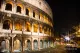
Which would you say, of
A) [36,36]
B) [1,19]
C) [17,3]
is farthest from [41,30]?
[1,19]

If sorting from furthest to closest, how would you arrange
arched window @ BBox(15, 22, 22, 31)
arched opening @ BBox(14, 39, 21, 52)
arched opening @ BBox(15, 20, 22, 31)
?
arched window @ BBox(15, 22, 22, 31), arched opening @ BBox(15, 20, 22, 31), arched opening @ BBox(14, 39, 21, 52)

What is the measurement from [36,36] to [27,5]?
18.9ft

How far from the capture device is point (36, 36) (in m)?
20.3

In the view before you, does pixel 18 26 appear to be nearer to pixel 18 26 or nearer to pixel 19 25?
pixel 18 26

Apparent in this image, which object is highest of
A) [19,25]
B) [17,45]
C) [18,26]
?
[19,25]

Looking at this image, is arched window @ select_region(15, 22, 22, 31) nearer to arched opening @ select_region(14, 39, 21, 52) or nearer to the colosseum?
the colosseum

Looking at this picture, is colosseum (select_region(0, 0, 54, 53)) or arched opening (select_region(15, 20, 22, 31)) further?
arched opening (select_region(15, 20, 22, 31))

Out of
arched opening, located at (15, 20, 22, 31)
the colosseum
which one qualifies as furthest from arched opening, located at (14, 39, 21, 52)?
arched opening, located at (15, 20, 22, 31)

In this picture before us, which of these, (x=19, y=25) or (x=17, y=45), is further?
(x=19, y=25)

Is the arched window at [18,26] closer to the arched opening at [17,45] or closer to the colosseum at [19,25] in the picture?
the colosseum at [19,25]

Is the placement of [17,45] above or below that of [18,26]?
below

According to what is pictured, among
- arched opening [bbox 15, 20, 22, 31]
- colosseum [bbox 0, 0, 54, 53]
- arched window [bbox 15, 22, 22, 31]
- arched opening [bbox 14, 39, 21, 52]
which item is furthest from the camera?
arched window [bbox 15, 22, 22, 31]

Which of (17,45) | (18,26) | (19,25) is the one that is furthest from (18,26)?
(17,45)

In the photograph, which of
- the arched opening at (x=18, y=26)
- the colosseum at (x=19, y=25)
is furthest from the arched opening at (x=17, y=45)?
the arched opening at (x=18, y=26)
